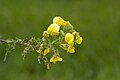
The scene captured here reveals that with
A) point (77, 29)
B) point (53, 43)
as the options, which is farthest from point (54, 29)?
point (77, 29)

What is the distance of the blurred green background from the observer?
11.5 feet

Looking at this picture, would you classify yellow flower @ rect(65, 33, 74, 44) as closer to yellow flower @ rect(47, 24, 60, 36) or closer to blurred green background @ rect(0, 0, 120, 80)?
yellow flower @ rect(47, 24, 60, 36)

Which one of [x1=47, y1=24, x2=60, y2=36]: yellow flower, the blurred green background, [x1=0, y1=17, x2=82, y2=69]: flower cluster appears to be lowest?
[x1=0, y1=17, x2=82, y2=69]: flower cluster

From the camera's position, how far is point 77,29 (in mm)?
4020

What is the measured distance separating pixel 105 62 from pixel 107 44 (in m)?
→ 0.24

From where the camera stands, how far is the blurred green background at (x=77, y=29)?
11.5ft

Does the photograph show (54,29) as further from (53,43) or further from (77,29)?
(77,29)

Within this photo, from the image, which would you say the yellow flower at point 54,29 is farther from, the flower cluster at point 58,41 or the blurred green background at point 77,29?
the blurred green background at point 77,29

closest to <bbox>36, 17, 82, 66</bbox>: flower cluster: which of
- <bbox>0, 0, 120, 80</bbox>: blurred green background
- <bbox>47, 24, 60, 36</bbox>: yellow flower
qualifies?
<bbox>47, 24, 60, 36</bbox>: yellow flower

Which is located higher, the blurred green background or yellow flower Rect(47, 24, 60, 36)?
the blurred green background

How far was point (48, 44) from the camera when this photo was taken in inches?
63.9

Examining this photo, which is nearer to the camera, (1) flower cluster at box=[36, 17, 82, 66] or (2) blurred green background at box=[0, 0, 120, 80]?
(1) flower cluster at box=[36, 17, 82, 66]

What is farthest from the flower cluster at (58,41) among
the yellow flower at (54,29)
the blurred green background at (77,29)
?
the blurred green background at (77,29)

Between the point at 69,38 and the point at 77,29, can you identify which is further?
the point at 77,29
